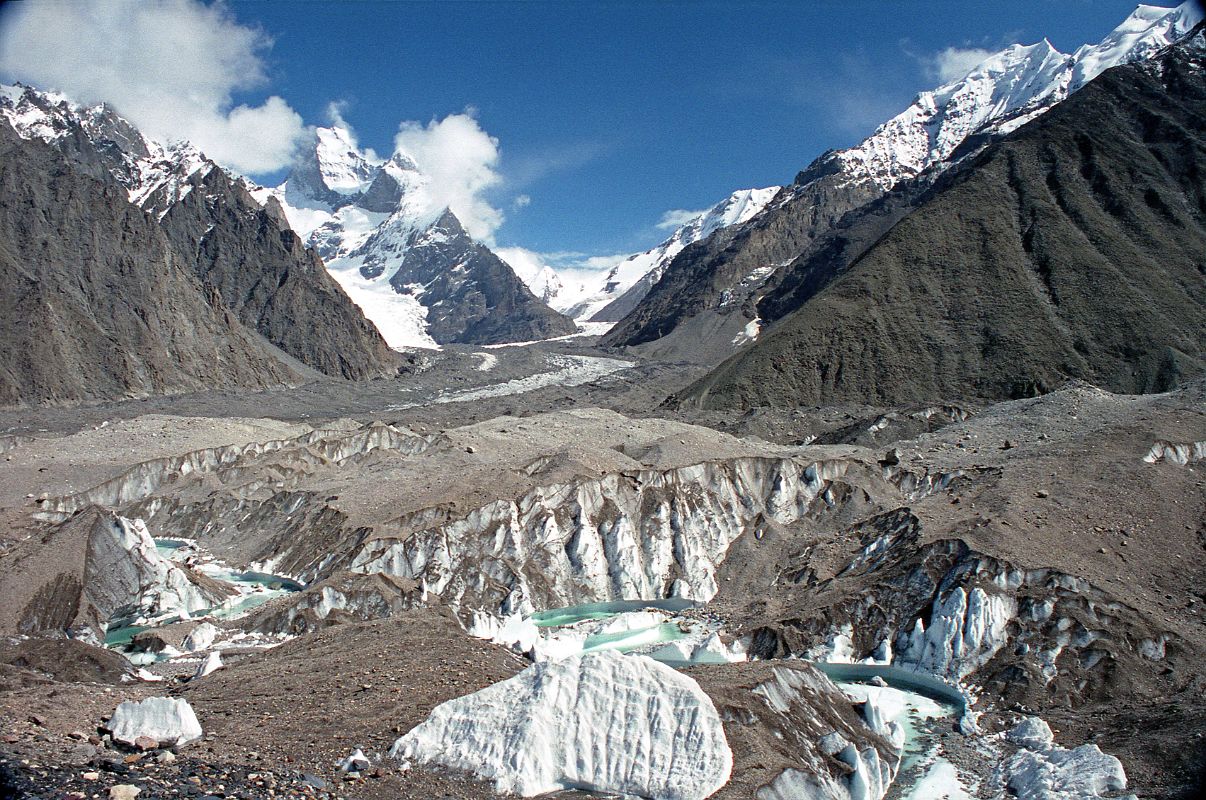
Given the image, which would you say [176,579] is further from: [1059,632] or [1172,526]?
[1172,526]

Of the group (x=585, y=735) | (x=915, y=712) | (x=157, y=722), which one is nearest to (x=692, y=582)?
(x=915, y=712)

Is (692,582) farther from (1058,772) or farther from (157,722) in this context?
(157,722)

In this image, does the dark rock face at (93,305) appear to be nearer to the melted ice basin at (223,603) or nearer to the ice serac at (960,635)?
the melted ice basin at (223,603)

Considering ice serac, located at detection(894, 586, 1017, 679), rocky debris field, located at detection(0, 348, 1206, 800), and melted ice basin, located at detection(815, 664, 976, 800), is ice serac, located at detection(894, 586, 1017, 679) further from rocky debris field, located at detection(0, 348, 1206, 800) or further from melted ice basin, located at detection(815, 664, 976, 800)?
melted ice basin, located at detection(815, 664, 976, 800)

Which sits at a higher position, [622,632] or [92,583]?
[92,583]

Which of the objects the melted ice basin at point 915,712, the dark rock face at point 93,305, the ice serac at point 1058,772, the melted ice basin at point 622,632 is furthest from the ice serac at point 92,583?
the dark rock face at point 93,305
